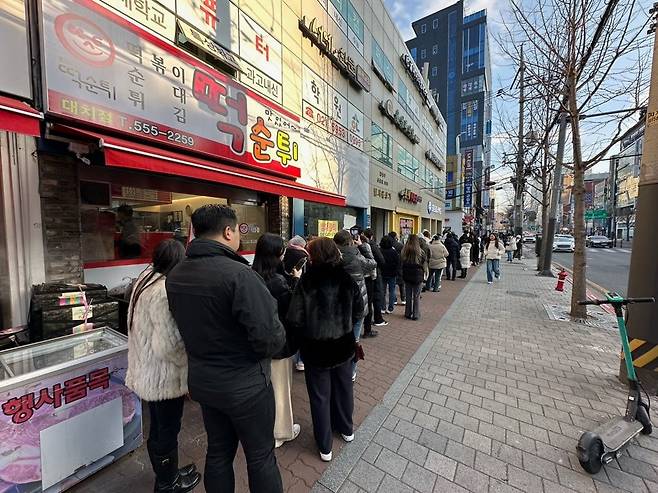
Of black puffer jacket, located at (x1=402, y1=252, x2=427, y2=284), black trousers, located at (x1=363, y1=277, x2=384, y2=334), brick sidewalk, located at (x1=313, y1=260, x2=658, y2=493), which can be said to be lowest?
brick sidewalk, located at (x1=313, y1=260, x2=658, y2=493)

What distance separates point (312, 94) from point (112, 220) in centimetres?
661

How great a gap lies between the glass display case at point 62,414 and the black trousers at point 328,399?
151cm

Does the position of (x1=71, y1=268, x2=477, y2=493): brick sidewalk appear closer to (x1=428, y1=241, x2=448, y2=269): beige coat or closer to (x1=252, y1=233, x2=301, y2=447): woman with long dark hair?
(x1=252, y1=233, x2=301, y2=447): woman with long dark hair

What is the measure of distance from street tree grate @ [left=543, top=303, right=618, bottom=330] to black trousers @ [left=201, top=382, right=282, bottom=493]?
692 centimetres

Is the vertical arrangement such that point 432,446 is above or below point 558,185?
below

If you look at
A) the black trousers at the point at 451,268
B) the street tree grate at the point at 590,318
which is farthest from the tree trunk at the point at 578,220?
the black trousers at the point at 451,268

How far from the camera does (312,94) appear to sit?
8.74m

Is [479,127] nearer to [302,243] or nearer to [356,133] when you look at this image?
[356,133]

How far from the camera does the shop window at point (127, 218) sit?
163 inches

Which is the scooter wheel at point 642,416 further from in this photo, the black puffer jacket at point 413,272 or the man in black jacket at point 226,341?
the black puffer jacket at point 413,272

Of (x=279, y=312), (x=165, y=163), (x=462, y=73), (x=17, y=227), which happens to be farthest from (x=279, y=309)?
(x=462, y=73)

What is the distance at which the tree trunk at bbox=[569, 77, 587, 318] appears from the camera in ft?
19.5

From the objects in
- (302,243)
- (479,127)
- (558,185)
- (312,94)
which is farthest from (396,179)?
(479,127)

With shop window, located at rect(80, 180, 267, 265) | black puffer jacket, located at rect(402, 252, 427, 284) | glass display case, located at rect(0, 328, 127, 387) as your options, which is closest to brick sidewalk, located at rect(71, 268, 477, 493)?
glass display case, located at rect(0, 328, 127, 387)
